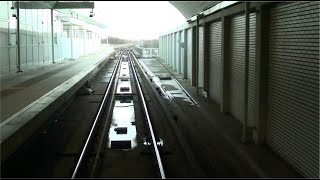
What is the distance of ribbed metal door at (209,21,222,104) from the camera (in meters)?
15.0

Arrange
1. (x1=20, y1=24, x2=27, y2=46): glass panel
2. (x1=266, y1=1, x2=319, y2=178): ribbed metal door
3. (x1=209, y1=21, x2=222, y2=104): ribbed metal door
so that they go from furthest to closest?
(x1=20, y1=24, x2=27, y2=46): glass panel
(x1=209, y1=21, x2=222, y2=104): ribbed metal door
(x1=266, y1=1, x2=319, y2=178): ribbed metal door

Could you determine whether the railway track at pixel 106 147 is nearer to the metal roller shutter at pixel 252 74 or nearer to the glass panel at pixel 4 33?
the metal roller shutter at pixel 252 74

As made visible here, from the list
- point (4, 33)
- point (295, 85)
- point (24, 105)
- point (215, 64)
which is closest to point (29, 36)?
point (4, 33)

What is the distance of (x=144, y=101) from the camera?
17.8 metres

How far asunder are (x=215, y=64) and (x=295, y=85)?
8136 mm

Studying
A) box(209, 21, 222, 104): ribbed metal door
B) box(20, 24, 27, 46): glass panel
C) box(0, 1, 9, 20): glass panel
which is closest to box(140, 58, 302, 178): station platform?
box(209, 21, 222, 104): ribbed metal door

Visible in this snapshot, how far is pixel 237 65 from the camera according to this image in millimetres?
12289

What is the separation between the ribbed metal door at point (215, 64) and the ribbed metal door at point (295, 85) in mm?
5901

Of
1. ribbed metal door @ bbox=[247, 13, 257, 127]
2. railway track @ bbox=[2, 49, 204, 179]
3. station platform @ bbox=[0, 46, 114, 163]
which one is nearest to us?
railway track @ bbox=[2, 49, 204, 179]

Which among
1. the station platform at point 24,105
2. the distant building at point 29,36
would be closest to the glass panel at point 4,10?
the distant building at point 29,36

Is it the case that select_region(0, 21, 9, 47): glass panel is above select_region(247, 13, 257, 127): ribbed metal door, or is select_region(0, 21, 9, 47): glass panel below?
above

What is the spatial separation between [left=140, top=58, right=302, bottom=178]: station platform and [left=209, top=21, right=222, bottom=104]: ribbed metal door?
0.81m

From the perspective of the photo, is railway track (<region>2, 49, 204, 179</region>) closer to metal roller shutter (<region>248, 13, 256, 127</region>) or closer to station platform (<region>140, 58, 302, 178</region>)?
station platform (<region>140, 58, 302, 178</region>)

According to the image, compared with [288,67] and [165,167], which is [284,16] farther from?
[165,167]
